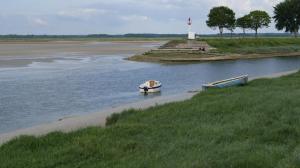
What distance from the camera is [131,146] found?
474 inches

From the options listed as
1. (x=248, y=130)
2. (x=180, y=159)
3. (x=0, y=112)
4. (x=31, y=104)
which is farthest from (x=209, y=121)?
(x=31, y=104)

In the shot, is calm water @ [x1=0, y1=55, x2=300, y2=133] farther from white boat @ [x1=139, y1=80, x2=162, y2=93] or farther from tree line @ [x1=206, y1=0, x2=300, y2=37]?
tree line @ [x1=206, y1=0, x2=300, y2=37]

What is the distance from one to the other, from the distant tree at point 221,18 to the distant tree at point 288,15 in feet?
32.7

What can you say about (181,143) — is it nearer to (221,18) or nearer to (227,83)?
(227,83)

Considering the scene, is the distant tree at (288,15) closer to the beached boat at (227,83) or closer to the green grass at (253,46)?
the green grass at (253,46)

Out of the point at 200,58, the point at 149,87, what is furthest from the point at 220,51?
the point at 149,87

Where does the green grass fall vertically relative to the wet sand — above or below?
above

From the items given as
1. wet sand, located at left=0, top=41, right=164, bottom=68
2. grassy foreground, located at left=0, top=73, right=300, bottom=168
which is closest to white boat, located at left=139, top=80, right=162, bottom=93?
grassy foreground, located at left=0, top=73, right=300, bottom=168

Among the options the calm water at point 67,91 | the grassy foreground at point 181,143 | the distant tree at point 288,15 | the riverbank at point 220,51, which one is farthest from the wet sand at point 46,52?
the grassy foreground at point 181,143

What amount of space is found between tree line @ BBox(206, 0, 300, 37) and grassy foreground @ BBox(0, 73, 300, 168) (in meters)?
95.4

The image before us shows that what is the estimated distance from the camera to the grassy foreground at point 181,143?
10.4 meters

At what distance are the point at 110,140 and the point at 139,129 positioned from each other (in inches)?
64.5

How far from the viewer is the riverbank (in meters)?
73.9

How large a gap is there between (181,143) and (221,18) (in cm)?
9968
